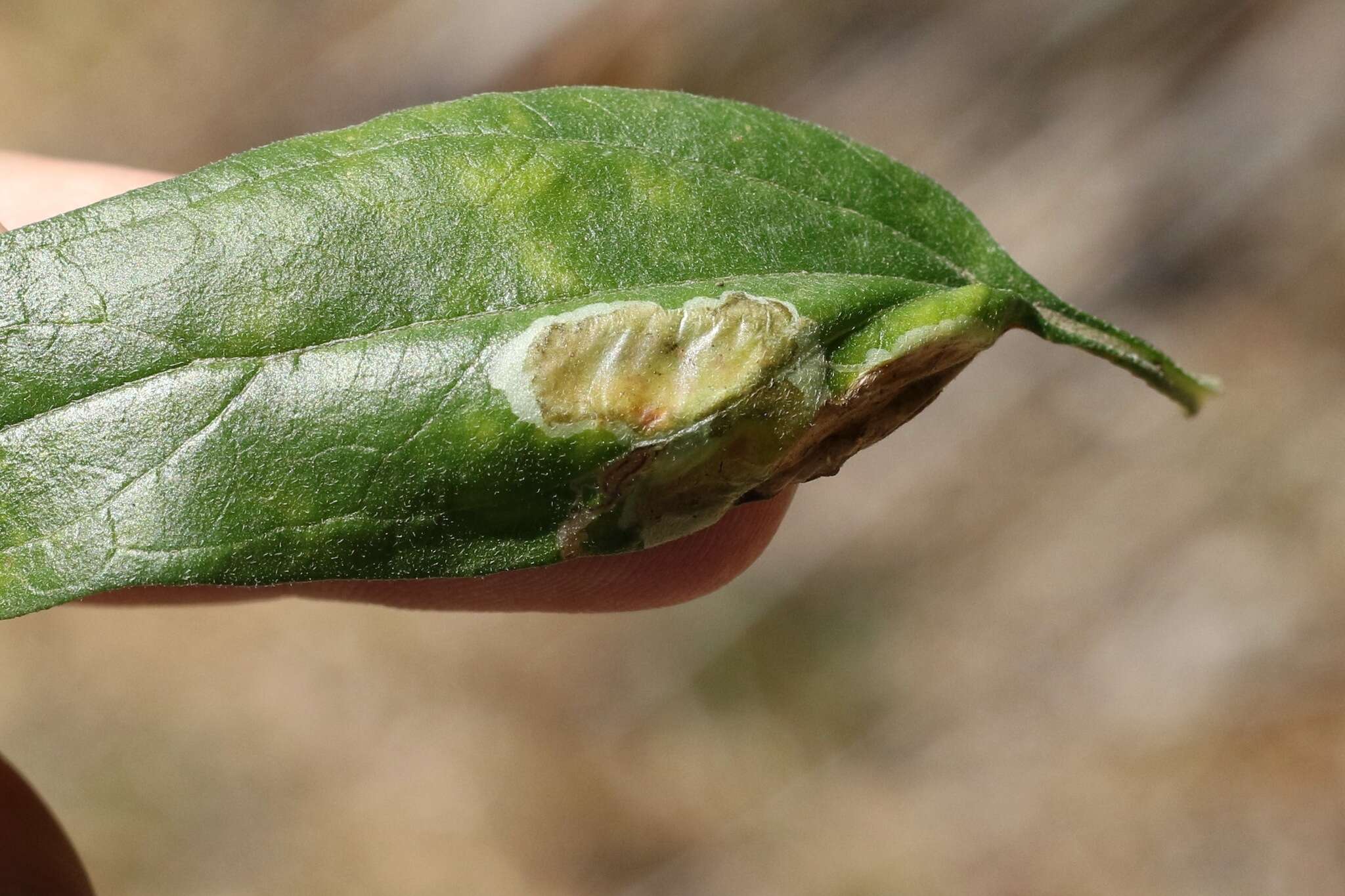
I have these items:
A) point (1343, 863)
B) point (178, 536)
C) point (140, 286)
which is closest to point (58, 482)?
point (178, 536)

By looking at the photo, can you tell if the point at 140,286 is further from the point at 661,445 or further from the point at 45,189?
the point at 45,189

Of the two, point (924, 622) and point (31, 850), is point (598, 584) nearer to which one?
point (31, 850)

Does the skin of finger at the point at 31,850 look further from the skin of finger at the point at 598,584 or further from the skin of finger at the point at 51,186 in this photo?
the skin of finger at the point at 51,186


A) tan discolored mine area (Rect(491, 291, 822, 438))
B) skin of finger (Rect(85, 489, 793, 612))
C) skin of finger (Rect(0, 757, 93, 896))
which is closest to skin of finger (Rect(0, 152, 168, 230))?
skin of finger (Rect(85, 489, 793, 612))

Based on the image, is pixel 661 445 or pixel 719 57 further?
pixel 719 57

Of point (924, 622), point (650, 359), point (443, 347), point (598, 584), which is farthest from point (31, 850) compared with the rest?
point (924, 622)

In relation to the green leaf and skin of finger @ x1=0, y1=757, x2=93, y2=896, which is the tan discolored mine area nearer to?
the green leaf
